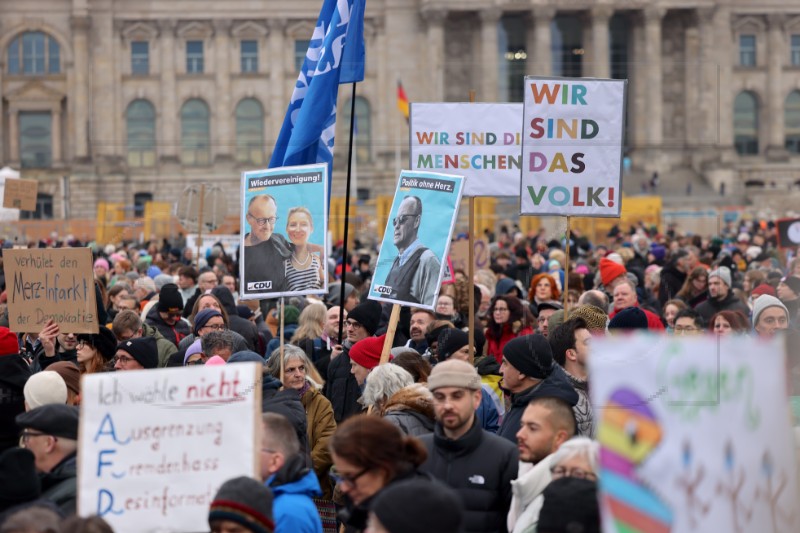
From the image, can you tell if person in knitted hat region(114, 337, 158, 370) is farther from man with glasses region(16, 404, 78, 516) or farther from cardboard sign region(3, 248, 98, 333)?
man with glasses region(16, 404, 78, 516)

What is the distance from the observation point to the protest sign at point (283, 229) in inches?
377

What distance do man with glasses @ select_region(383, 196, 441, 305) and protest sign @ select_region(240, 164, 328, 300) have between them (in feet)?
2.07

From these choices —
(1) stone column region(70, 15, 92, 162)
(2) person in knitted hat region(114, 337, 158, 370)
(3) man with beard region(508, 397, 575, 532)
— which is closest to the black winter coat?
(3) man with beard region(508, 397, 575, 532)

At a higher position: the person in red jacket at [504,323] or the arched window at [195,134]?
the arched window at [195,134]

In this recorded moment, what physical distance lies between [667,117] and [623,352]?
5950 cm

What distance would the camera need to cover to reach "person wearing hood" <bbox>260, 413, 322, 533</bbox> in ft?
19.5

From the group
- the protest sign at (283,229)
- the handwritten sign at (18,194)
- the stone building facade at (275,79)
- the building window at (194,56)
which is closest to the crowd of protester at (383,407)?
the protest sign at (283,229)

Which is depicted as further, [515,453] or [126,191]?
[126,191]

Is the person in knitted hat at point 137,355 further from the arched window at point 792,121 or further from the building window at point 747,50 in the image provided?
the building window at point 747,50

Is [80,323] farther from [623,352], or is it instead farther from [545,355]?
[623,352]

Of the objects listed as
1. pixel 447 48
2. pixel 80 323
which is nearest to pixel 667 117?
pixel 447 48

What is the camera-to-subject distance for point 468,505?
6508mm

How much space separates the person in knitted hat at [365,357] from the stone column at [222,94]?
51609mm

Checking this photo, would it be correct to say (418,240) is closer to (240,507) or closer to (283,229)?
(283,229)
